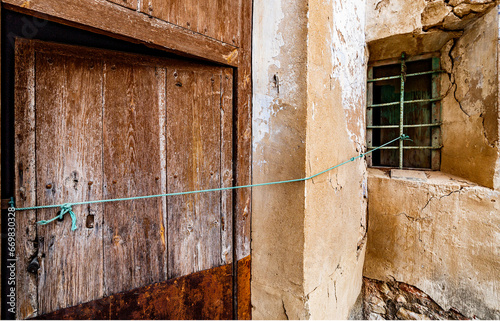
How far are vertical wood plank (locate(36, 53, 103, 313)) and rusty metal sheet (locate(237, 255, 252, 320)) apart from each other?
0.68 metres

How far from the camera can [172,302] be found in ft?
3.62

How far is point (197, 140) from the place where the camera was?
3.83 ft

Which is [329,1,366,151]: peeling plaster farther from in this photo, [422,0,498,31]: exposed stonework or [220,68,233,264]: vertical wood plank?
[220,68,233,264]: vertical wood plank

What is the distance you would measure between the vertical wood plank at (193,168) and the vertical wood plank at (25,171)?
0.46 metres

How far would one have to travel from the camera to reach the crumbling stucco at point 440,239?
150cm

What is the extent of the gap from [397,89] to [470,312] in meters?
1.71

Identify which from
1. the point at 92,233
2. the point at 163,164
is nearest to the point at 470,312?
the point at 163,164

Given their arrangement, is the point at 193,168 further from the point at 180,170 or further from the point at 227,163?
the point at 227,163

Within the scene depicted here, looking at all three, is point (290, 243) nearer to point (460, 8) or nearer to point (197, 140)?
point (197, 140)

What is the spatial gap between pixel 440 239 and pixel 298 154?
1331mm

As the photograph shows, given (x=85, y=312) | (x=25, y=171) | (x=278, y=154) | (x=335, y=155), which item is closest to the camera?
(x=25, y=171)

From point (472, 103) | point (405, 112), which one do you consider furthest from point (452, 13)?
point (405, 112)

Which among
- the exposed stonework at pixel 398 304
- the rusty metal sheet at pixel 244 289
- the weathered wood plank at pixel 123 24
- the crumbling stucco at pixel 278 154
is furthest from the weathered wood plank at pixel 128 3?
the exposed stonework at pixel 398 304

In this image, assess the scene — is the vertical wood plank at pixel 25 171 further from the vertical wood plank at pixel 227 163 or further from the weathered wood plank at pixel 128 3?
the vertical wood plank at pixel 227 163
